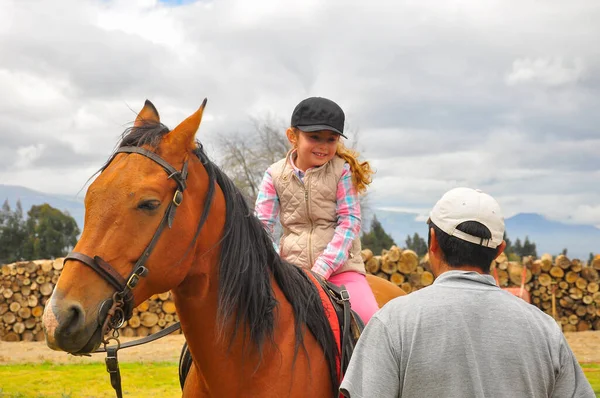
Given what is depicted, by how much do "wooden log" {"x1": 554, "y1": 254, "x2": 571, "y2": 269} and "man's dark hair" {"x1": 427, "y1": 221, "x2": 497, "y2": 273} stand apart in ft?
41.0

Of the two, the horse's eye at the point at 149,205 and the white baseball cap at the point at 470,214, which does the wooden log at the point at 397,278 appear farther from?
the white baseball cap at the point at 470,214

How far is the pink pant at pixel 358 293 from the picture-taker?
3391 mm

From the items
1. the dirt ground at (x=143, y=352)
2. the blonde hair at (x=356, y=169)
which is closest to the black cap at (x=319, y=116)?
the blonde hair at (x=356, y=169)

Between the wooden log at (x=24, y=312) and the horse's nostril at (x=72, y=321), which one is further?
the wooden log at (x=24, y=312)

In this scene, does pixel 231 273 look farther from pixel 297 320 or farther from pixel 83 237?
pixel 83 237

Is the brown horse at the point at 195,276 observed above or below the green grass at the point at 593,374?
above

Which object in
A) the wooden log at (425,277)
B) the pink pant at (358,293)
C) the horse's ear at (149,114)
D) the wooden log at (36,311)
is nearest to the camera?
the horse's ear at (149,114)

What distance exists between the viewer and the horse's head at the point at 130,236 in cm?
213

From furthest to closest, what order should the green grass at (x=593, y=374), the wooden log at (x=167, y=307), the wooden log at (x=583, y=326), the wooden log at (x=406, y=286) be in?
the wooden log at (x=167, y=307)
the wooden log at (x=583, y=326)
the wooden log at (x=406, y=286)
the green grass at (x=593, y=374)

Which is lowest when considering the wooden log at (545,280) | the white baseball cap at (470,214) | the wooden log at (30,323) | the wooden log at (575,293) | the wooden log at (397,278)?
the wooden log at (30,323)

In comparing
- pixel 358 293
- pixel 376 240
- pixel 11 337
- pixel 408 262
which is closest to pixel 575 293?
pixel 408 262

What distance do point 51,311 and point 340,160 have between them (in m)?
1.97

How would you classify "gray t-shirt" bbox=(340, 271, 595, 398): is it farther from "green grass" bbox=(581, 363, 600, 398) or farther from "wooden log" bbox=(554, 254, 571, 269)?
"wooden log" bbox=(554, 254, 571, 269)

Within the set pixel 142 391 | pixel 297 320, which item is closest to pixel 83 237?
pixel 297 320
